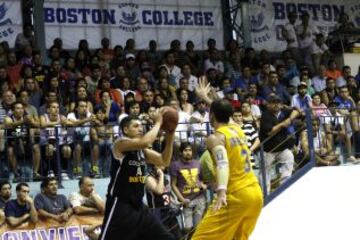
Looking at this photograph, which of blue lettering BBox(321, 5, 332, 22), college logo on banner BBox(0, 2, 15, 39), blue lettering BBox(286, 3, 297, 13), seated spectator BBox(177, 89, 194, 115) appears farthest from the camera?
blue lettering BBox(321, 5, 332, 22)

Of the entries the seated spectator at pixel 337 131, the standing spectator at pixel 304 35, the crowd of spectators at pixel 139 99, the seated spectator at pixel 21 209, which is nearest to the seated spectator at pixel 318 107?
the crowd of spectators at pixel 139 99

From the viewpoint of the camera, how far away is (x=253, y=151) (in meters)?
14.0

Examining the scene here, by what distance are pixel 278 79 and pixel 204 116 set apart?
3360mm

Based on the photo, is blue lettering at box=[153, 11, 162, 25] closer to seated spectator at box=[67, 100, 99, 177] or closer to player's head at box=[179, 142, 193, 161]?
seated spectator at box=[67, 100, 99, 177]

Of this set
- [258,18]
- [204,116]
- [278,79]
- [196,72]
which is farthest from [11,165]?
[258,18]

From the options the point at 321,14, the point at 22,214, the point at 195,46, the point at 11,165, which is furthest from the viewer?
the point at 321,14

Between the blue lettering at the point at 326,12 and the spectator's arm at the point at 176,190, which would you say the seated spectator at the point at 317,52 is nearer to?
the blue lettering at the point at 326,12

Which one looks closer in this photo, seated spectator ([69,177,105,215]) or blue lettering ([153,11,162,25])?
seated spectator ([69,177,105,215])

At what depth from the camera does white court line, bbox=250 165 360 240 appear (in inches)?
522

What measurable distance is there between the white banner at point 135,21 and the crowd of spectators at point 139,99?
1.70ft

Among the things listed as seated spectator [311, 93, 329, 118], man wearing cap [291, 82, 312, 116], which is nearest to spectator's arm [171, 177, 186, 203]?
seated spectator [311, 93, 329, 118]

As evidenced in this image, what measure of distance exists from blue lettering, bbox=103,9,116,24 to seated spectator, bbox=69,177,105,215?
698cm

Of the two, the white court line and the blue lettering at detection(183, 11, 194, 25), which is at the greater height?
the blue lettering at detection(183, 11, 194, 25)

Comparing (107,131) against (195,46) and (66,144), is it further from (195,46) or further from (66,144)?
(195,46)
